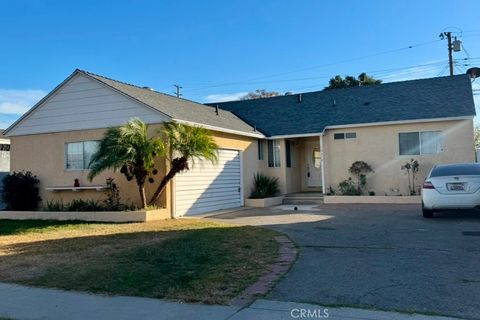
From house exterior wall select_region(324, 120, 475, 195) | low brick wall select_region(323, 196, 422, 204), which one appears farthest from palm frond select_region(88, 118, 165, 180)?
house exterior wall select_region(324, 120, 475, 195)

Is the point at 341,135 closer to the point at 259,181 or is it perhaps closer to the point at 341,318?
the point at 259,181

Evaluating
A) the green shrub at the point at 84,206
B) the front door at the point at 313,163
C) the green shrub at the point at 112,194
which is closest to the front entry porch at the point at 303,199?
the front door at the point at 313,163

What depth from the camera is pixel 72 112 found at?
17281 millimetres

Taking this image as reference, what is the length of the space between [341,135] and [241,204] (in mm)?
5598

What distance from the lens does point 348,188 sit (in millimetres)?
19422

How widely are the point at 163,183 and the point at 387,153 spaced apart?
33.2 ft

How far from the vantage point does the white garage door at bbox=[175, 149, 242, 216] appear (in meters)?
16.0

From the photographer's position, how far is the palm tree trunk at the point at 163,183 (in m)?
14.7

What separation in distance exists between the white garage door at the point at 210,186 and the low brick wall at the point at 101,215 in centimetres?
119

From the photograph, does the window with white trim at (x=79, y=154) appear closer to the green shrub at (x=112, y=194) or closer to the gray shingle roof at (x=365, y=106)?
the green shrub at (x=112, y=194)

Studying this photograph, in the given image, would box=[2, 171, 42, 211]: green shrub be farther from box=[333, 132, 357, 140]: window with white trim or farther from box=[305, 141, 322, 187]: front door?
box=[333, 132, 357, 140]: window with white trim

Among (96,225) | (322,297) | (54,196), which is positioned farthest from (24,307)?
(54,196)

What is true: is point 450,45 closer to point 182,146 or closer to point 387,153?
point 387,153

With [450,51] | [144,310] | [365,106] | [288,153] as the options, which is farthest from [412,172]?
[450,51]
